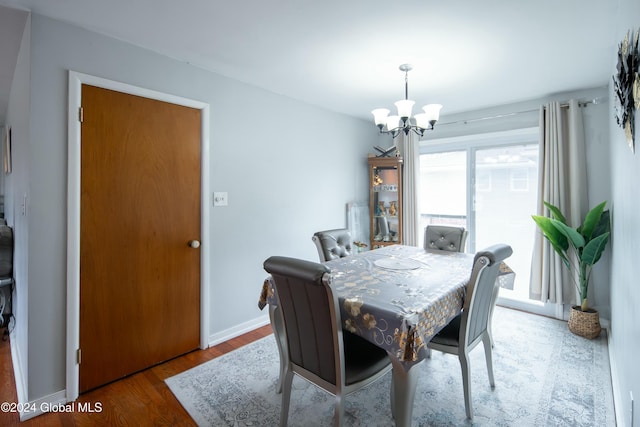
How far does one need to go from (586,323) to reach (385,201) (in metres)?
2.47

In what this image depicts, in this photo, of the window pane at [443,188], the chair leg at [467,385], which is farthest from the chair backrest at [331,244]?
the window pane at [443,188]

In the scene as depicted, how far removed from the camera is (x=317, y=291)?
52.8 inches

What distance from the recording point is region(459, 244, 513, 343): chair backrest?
166 cm

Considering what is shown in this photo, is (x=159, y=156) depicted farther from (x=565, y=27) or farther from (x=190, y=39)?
(x=565, y=27)

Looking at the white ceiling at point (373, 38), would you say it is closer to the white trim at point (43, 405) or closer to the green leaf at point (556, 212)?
the green leaf at point (556, 212)

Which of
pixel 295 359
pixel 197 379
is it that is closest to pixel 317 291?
pixel 295 359

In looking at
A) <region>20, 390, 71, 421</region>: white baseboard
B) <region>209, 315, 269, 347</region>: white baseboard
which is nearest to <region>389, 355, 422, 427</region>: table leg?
<region>209, 315, 269, 347</region>: white baseboard

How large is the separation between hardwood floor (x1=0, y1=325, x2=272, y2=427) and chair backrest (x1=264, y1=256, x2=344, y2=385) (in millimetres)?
880

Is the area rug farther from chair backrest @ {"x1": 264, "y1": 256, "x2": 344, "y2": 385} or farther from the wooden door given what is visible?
chair backrest @ {"x1": 264, "y1": 256, "x2": 344, "y2": 385}

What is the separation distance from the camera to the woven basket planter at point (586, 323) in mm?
2725

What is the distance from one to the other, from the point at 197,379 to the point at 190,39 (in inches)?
94.0

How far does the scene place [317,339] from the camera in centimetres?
144

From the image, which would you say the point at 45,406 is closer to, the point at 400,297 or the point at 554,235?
the point at 400,297

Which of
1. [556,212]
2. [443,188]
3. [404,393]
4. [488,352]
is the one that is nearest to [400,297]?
[404,393]
